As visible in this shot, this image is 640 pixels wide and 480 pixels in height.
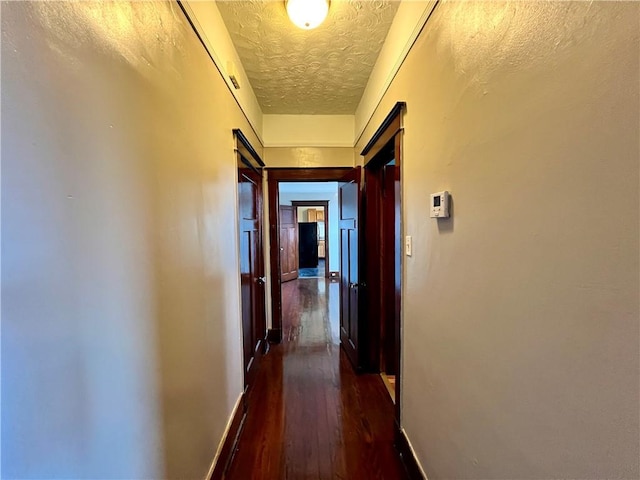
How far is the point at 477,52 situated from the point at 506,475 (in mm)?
1343

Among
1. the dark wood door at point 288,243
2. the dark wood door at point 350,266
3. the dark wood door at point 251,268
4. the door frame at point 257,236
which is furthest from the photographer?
the dark wood door at point 288,243

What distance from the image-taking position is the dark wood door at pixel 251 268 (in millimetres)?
2259

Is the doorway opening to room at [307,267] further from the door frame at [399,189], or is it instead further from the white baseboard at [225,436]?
the white baseboard at [225,436]

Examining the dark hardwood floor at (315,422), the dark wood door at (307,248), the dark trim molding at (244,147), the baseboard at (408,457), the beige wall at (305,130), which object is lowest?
the dark hardwood floor at (315,422)

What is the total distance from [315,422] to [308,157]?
2.51m

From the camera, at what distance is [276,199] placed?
3.29 metres

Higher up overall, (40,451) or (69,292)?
(69,292)

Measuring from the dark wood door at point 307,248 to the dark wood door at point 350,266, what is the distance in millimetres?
6269

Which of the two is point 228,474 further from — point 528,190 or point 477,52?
point 477,52

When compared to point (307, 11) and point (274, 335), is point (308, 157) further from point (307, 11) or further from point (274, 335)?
point (274, 335)

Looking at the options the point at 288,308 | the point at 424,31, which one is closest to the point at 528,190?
the point at 424,31

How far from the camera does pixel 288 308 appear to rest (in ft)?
16.2

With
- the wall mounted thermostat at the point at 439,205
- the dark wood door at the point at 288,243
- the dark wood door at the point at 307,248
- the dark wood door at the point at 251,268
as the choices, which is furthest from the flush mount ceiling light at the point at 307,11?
the dark wood door at the point at 307,248

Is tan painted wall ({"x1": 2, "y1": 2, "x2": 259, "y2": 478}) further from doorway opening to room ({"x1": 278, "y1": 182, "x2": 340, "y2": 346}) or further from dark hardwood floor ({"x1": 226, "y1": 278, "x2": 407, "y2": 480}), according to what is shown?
doorway opening to room ({"x1": 278, "y1": 182, "x2": 340, "y2": 346})
